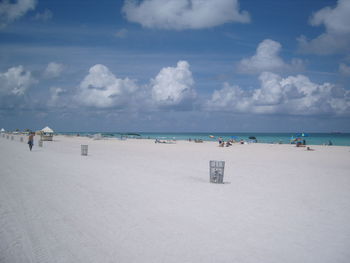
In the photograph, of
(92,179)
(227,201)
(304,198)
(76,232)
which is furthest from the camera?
(92,179)

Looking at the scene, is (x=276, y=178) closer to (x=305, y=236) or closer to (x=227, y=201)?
(x=227, y=201)

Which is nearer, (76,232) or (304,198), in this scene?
(76,232)

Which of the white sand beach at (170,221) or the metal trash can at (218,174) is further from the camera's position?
the metal trash can at (218,174)

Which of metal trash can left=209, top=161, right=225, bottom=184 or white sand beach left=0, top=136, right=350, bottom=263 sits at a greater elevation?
metal trash can left=209, top=161, right=225, bottom=184

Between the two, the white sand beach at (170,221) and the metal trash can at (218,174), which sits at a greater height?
the metal trash can at (218,174)

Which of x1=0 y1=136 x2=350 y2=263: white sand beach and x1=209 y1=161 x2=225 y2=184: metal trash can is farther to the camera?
x1=209 y1=161 x2=225 y2=184: metal trash can

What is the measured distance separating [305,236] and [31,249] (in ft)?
16.1

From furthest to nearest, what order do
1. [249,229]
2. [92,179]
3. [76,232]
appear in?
[92,179] → [249,229] → [76,232]

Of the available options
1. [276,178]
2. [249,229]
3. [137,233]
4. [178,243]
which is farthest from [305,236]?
[276,178]

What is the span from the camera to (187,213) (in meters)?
7.07

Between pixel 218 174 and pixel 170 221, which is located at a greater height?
pixel 218 174

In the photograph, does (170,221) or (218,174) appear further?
(218,174)

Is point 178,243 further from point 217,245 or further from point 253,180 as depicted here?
point 253,180

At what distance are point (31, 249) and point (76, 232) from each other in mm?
934
